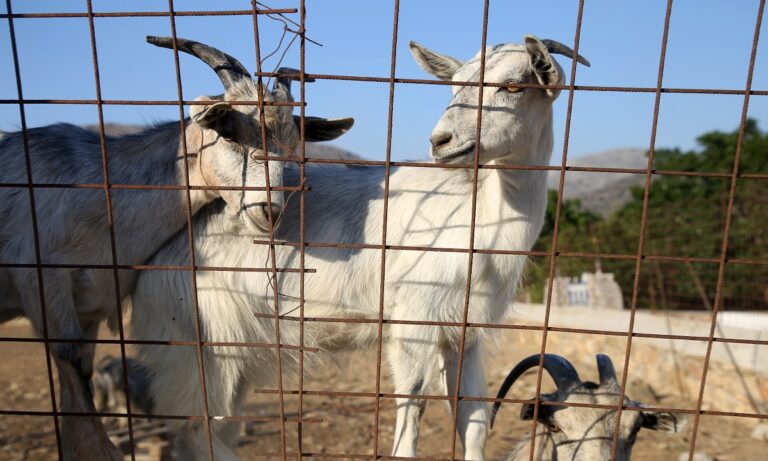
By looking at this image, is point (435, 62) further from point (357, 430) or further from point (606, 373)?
point (357, 430)

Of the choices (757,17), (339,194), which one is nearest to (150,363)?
(339,194)

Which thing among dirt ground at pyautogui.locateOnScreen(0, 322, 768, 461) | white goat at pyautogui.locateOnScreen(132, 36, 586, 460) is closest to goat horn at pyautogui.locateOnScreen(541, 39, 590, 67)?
white goat at pyautogui.locateOnScreen(132, 36, 586, 460)

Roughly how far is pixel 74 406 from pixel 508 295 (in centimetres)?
215

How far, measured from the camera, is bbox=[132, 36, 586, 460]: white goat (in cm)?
337

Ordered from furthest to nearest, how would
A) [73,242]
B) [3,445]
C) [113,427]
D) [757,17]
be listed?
[113,427], [3,445], [73,242], [757,17]

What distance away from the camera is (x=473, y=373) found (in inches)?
152

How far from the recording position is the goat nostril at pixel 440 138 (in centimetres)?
283

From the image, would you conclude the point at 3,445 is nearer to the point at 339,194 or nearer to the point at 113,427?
the point at 113,427

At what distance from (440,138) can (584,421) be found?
1567 millimetres

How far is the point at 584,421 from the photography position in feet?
10.8

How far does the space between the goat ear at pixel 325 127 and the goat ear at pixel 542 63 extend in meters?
1.09

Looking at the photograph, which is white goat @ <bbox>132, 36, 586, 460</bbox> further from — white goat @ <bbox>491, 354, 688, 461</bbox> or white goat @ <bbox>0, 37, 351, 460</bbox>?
white goat @ <bbox>491, 354, 688, 461</bbox>

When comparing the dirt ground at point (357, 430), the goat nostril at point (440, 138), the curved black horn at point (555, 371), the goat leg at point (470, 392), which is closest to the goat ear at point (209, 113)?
the goat nostril at point (440, 138)

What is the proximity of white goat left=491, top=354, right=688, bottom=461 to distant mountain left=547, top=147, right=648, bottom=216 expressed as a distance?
324 centimetres
